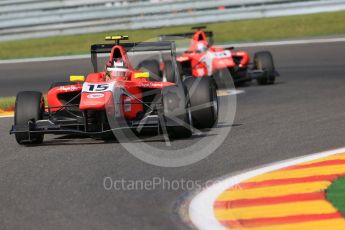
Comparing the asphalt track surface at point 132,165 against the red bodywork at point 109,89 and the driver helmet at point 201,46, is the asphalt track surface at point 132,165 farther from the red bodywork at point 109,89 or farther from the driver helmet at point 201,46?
the driver helmet at point 201,46

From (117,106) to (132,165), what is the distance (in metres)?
1.54

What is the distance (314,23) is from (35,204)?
59.1ft

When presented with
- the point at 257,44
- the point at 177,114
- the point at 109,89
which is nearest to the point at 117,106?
the point at 109,89

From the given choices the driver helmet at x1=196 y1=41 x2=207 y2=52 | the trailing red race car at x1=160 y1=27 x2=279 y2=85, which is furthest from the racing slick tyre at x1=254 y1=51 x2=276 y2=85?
the driver helmet at x1=196 y1=41 x2=207 y2=52

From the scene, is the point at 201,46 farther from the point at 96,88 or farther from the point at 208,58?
the point at 96,88

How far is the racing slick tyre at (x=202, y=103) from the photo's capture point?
10508 millimetres

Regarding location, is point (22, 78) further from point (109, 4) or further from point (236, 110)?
point (236, 110)

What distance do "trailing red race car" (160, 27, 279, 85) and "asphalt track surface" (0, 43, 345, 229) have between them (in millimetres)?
1091

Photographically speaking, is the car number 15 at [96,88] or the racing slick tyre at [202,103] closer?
the car number 15 at [96,88]

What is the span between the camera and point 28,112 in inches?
395

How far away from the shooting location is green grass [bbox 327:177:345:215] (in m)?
6.20

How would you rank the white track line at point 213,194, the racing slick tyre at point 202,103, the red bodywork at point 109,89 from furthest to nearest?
the racing slick tyre at point 202,103
the red bodywork at point 109,89
the white track line at point 213,194

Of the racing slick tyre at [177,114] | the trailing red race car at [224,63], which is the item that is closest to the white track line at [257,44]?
the trailing red race car at [224,63]

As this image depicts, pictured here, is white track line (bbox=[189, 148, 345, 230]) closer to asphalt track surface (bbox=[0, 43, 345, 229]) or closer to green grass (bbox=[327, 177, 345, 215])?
asphalt track surface (bbox=[0, 43, 345, 229])
